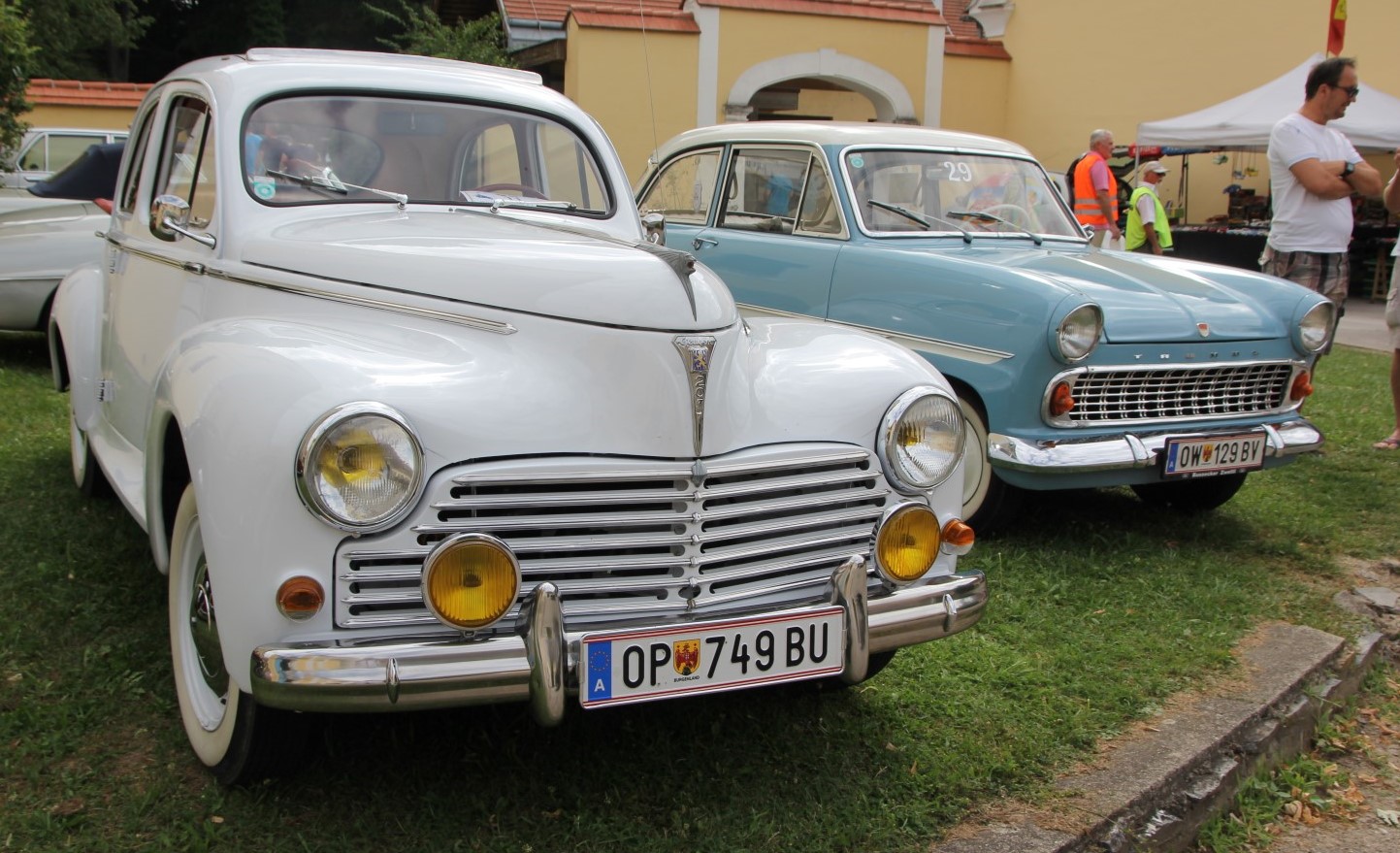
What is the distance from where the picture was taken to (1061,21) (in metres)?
17.0

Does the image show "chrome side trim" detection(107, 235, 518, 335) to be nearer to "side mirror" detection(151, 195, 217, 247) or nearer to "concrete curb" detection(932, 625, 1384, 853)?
"side mirror" detection(151, 195, 217, 247)

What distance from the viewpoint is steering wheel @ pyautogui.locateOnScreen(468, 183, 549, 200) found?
3.65m

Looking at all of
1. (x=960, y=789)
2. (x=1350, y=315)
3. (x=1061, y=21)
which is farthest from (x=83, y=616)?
(x=1061, y=21)

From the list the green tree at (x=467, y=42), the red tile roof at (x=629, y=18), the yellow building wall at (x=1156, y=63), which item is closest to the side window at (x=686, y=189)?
the red tile roof at (x=629, y=18)

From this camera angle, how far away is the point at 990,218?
557 centimetres

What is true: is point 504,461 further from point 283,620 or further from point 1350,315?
point 1350,315

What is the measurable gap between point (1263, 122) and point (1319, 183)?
8487 mm

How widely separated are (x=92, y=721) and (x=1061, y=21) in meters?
16.9

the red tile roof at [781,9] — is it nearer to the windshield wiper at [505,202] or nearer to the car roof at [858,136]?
the car roof at [858,136]

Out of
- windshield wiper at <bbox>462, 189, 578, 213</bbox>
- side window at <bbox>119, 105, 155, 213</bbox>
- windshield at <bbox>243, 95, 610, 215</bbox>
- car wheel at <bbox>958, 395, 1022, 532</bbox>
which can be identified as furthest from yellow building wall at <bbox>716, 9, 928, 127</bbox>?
windshield wiper at <bbox>462, 189, 578, 213</bbox>

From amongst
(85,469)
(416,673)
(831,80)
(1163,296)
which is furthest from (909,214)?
(831,80)

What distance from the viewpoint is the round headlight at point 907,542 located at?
2742 mm

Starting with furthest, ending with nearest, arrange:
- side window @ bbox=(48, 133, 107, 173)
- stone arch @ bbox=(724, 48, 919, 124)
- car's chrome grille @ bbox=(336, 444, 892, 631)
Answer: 1. stone arch @ bbox=(724, 48, 919, 124)
2. side window @ bbox=(48, 133, 107, 173)
3. car's chrome grille @ bbox=(336, 444, 892, 631)

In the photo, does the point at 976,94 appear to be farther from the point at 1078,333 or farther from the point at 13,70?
the point at 1078,333
